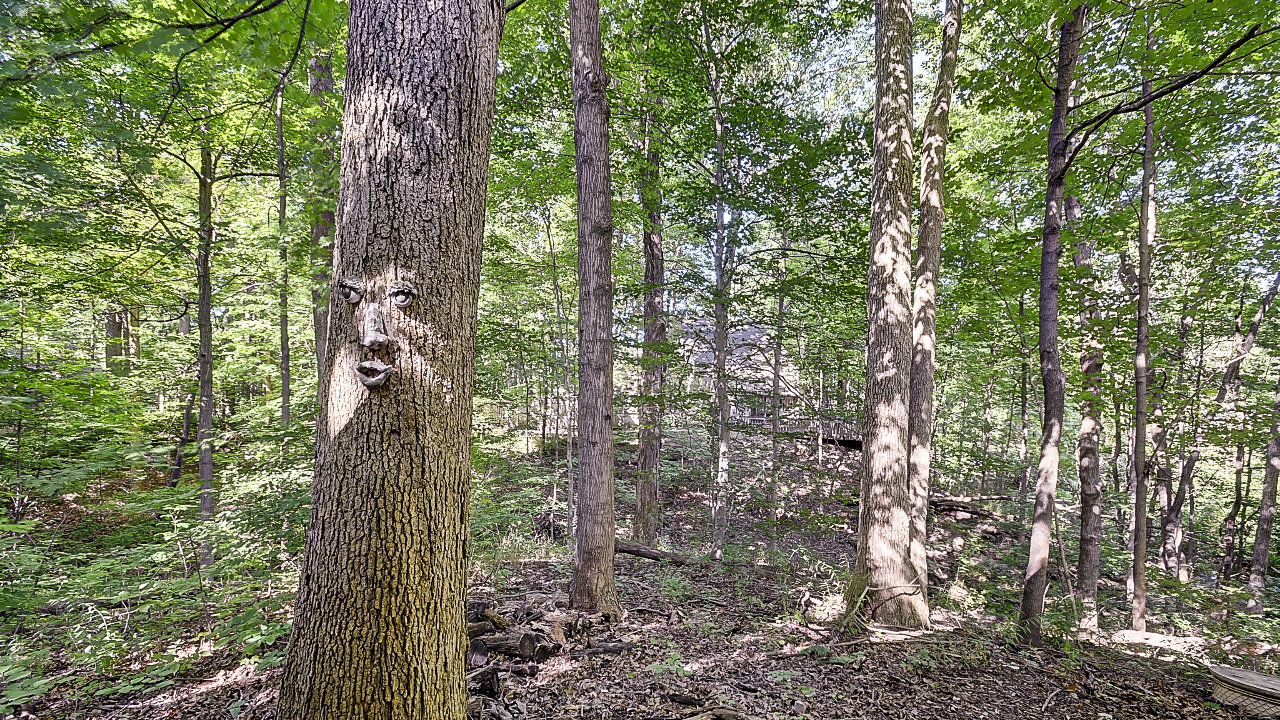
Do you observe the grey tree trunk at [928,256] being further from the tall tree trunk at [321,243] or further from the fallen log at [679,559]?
the tall tree trunk at [321,243]

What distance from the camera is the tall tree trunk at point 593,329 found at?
496 cm

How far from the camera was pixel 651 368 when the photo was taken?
8.79 meters

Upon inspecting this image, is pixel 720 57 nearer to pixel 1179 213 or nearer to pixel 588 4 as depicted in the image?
pixel 588 4

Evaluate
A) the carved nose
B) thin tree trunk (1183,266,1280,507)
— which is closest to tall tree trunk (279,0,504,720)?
the carved nose

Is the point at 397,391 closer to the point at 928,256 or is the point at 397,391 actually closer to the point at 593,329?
the point at 593,329

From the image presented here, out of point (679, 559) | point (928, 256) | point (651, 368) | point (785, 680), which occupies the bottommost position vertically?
point (679, 559)

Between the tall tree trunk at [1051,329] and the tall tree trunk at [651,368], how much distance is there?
4.99m

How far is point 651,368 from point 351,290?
7027mm

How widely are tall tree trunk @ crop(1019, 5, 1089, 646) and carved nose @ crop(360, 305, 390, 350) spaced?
5.79 metres

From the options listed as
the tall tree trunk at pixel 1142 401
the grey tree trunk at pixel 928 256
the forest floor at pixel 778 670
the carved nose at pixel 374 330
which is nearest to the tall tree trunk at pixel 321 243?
the forest floor at pixel 778 670

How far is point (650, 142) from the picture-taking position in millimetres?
9055

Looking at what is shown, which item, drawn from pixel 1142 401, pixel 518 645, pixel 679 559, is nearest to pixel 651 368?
pixel 679 559

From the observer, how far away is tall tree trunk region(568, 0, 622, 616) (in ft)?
16.3

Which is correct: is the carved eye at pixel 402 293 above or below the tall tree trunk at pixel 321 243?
below
